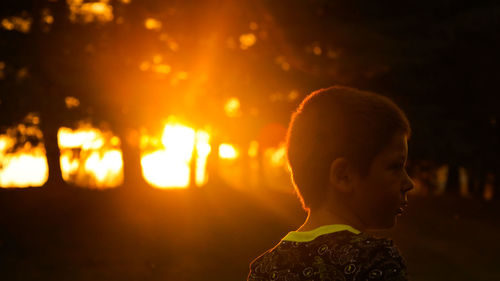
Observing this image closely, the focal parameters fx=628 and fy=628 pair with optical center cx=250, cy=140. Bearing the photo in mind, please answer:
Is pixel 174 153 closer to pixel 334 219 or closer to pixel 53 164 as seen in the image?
pixel 53 164

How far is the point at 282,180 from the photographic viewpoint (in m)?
97.6

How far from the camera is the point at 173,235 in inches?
575

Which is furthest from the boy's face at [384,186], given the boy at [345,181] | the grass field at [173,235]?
the grass field at [173,235]

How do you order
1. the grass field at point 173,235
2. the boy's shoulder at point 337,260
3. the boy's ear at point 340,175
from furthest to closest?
the grass field at point 173,235
the boy's ear at point 340,175
the boy's shoulder at point 337,260

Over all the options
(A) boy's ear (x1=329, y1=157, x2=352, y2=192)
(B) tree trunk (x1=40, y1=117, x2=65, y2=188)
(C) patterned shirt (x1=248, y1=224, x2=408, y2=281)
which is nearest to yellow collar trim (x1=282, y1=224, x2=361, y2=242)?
(C) patterned shirt (x1=248, y1=224, x2=408, y2=281)

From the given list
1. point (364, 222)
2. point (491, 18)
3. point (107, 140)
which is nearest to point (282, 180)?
point (107, 140)

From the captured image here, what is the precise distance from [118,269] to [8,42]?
6544mm

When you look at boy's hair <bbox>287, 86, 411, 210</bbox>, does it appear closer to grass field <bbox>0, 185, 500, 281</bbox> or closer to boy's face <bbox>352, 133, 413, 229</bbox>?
boy's face <bbox>352, 133, 413, 229</bbox>

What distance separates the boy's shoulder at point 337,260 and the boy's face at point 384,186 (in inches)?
3.4

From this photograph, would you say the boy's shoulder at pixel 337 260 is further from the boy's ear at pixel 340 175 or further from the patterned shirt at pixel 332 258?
the boy's ear at pixel 340 175

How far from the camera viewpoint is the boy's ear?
1731mm

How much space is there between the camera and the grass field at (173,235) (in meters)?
12.2

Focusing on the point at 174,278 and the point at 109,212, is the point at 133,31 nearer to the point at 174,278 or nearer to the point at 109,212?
the point at 109,212

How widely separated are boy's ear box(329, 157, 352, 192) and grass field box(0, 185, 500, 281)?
32.8 ft
